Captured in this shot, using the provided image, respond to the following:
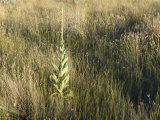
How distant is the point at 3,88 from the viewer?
2.29 meters

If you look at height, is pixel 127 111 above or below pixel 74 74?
below

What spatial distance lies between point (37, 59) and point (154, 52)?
1927 millimetres

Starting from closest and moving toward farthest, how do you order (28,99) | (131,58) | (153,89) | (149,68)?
(28,99)
(153,89)
(149,68)
(131,58)

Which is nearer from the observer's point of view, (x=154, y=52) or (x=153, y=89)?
(x=153, y=89)

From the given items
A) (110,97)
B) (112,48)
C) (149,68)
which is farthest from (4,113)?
(112,48)

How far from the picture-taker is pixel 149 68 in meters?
2.85

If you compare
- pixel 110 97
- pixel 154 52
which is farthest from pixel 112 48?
pixel 110 97

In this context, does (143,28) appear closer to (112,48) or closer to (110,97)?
(112,48)

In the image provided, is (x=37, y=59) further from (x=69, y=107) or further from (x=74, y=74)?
(x=69, y=107)

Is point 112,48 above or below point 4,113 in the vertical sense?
above

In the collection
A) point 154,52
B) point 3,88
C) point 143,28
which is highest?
point 143,28

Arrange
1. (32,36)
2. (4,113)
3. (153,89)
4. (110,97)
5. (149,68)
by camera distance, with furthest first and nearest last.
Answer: (32,36), (149,68), (153,89), (110,97), (4,113)

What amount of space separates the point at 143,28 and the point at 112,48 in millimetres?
841

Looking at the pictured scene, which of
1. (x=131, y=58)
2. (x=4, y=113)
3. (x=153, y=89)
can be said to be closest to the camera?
(x=4, y=113)
